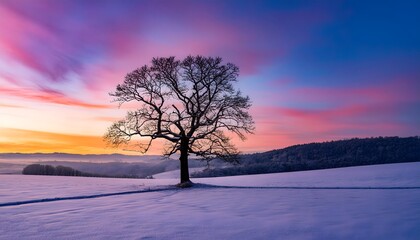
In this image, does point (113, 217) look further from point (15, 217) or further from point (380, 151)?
point (380, 151)

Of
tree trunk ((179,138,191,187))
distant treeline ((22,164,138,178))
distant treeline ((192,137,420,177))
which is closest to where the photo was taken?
tree trunk ((179,138,191,187))

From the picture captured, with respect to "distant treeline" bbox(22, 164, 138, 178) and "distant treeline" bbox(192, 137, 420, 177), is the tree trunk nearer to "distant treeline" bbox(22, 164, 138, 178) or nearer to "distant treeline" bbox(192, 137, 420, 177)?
"distant treeline" bbox(22, 164, 138, 178)

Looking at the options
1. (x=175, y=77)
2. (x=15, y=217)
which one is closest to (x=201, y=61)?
(x=175, y=77)

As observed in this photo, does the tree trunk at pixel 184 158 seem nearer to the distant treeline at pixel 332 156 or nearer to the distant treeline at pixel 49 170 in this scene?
the distant treeline at pixel 49 170

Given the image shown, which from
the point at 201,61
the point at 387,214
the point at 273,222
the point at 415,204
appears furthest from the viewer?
the point at 201,61

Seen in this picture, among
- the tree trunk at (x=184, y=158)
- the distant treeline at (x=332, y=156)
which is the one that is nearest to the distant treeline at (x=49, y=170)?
the distant treeline at (x=332, y=156)

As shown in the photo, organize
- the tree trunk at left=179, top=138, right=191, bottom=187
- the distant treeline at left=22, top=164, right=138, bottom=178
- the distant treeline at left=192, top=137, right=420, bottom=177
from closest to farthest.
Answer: the tree trunk at left=179, top=138, right=191, bottom=187
the distant treeline at left=22, top=164, right=138, bottom=178
the distant treeline at left=192, top=137, right=420, bottom=177

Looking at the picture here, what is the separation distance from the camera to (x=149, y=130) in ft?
90.2

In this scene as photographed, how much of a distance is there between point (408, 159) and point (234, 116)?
51.2 meters

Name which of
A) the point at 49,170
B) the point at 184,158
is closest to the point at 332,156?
the point at 184,158

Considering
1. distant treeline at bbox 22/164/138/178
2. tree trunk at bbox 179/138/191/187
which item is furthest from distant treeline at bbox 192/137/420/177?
tree trunk at bbox 179/138/191/187

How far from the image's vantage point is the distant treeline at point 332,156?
195 ft

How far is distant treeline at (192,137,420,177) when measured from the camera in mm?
59469

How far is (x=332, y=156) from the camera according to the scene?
230ft
